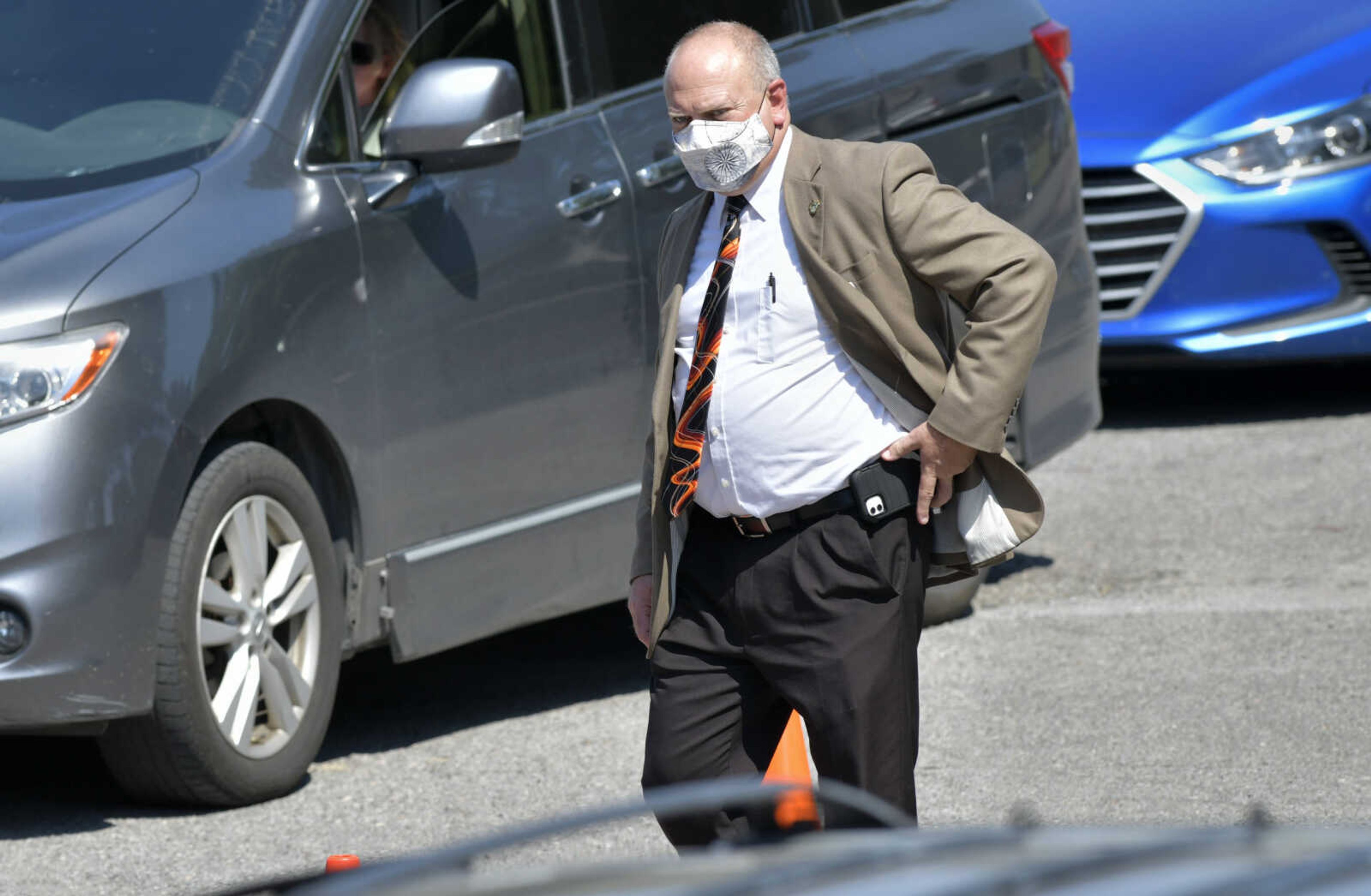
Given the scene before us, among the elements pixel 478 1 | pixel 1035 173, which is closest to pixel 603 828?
pixel 478 1

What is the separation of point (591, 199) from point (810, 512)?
80.8 inches

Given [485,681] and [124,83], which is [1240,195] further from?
[124,83]

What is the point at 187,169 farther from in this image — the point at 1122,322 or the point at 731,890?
the point at 1122,322

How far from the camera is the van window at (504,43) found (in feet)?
18.4

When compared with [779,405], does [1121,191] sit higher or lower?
lower

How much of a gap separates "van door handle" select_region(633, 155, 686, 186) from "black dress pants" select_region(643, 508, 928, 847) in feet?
6.70

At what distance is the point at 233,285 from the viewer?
4832mm

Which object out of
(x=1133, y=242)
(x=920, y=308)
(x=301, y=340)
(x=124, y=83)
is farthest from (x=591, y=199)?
(x=1133, y=242)

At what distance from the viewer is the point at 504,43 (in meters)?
5.75

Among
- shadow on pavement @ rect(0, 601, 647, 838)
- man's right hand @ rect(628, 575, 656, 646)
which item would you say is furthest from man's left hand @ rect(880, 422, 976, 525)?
shadow on pavement @ rect(0, 601, 647, 838)

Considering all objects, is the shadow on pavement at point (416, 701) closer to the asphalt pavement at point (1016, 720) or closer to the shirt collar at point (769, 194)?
the asphalt pavement at point (1016, 720)

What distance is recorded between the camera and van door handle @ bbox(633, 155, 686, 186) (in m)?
5.72

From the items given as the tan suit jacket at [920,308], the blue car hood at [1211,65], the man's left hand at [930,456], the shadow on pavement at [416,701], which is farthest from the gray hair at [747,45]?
the blue car hood at [1211,65]

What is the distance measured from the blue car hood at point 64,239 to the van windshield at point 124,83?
0.08 m
